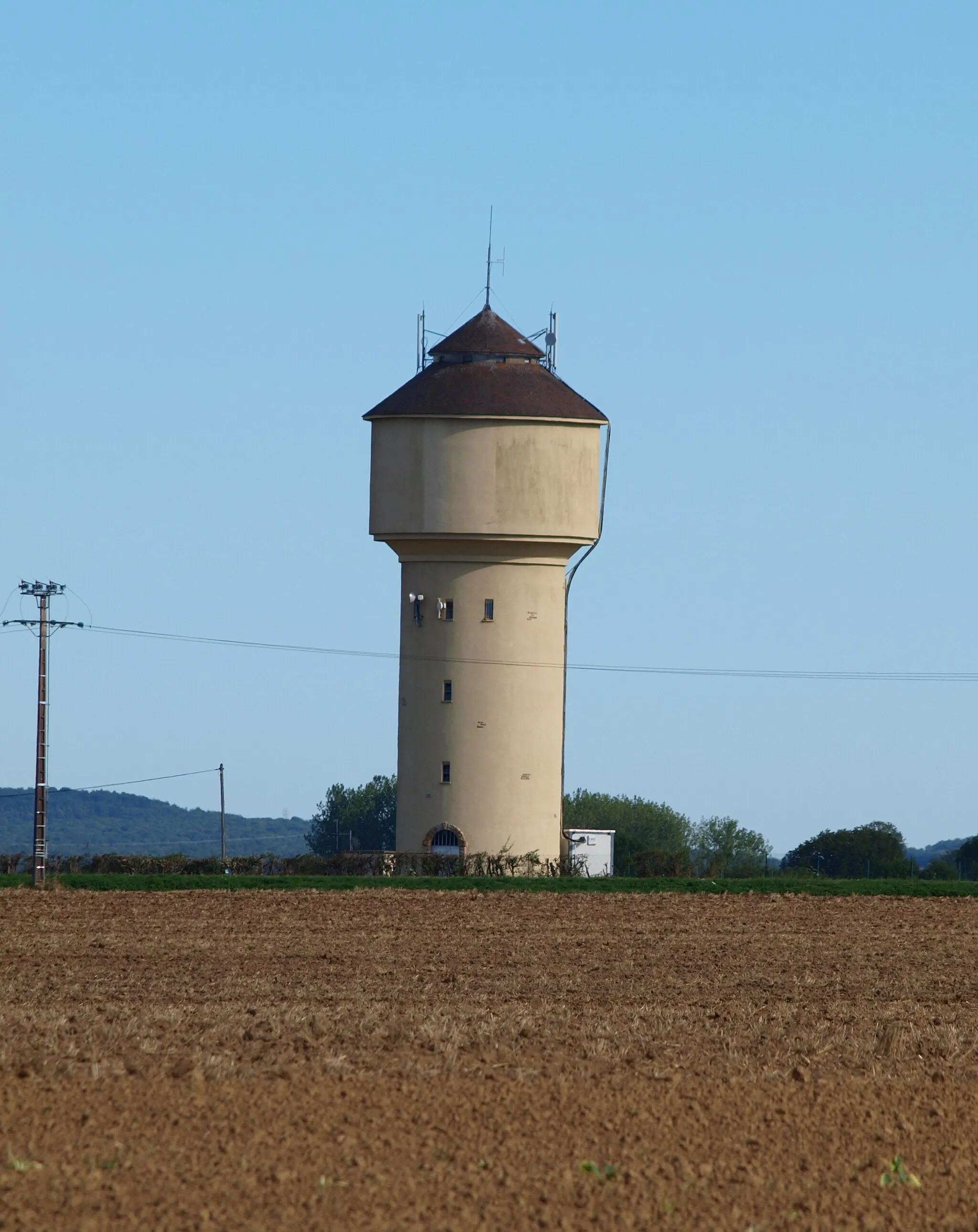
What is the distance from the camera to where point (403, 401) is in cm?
5016

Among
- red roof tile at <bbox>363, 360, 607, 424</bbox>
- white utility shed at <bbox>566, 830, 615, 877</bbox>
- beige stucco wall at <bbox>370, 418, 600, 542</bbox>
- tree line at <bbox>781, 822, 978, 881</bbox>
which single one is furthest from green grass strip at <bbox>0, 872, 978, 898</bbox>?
tree line at <bbox>781, 822, 978, 881</bbox>

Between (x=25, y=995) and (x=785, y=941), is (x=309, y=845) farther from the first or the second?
(x=25, y=995)

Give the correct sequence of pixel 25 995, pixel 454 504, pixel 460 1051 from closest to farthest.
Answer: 1. pixel 460 1051
2. pixel 25 995
3. pixel 454 504

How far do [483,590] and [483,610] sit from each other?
1.57 ft

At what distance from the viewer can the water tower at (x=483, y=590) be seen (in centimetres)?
4891

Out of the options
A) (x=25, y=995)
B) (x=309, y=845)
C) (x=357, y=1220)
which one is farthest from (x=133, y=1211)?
(x=309, y=845)

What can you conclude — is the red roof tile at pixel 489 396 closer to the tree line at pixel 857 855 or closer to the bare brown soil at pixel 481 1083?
the bare brown soil at pixel 481 1083

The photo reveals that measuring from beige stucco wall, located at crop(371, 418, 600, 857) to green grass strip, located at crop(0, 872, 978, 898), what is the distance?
3.01m

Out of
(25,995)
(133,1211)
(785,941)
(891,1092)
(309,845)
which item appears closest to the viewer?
(133,1211)

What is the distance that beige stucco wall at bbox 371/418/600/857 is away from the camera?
160 ft

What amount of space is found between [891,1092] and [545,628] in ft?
108

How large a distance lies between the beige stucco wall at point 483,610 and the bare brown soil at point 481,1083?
16.1m

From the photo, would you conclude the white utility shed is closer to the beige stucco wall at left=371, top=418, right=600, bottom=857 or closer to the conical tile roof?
the beige stucco wall at left=371, top=418, right=600, bottom=857

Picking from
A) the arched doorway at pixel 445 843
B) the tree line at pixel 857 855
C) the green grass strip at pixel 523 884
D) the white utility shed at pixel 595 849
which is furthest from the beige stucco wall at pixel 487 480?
the tree line at pixel 857 855
